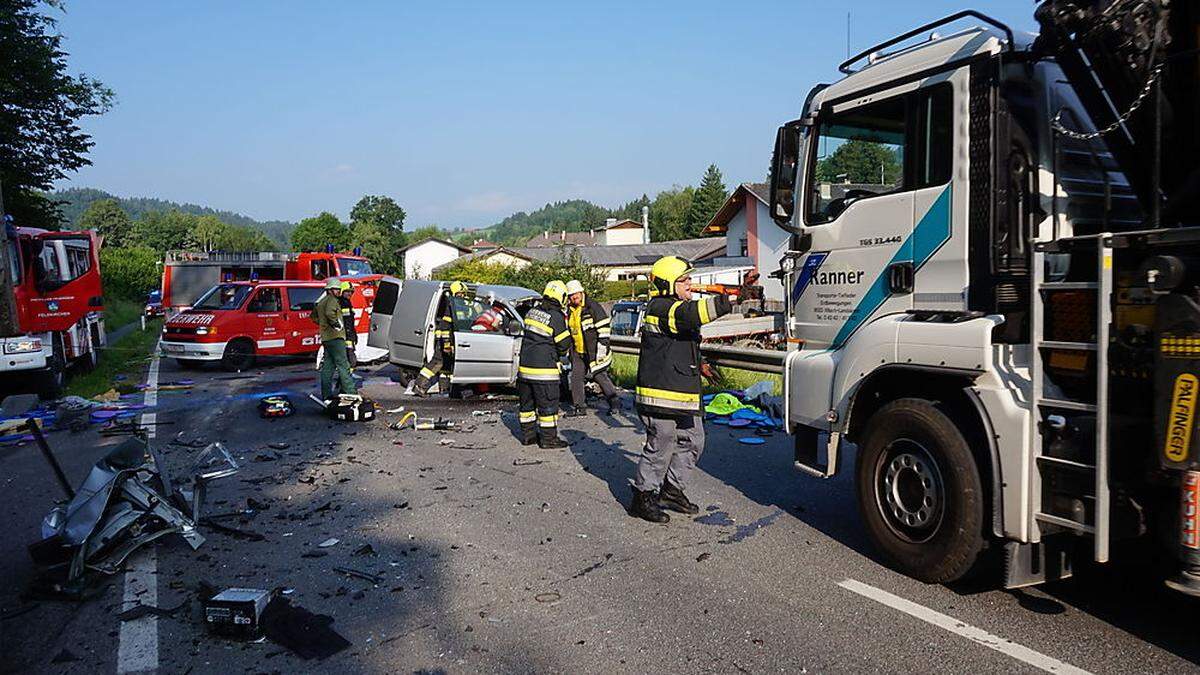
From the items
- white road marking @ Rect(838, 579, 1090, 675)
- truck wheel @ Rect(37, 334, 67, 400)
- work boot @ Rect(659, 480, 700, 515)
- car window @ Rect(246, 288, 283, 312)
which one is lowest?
white road marking @ Rect(838, 579, 1090, 675)

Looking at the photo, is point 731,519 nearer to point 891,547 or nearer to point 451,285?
point 891,547

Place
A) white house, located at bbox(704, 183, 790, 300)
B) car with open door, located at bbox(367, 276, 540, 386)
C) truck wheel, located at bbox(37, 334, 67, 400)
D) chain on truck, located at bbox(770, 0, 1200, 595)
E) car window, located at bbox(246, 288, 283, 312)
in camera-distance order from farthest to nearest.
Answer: white house, located at bbox(704, 183, 790, 300)
car window, located at bbox(246, 288, 283, 312)
truck wheel, located at bbox(37, 334, 67, 400)
car with open door, located at bbox(367, 276, 540, 386)
chain on truck, located at bbox(770, 0, 1200, 595)

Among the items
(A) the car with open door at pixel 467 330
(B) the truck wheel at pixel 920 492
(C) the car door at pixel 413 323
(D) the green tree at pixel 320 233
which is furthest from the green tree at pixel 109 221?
(B) the truck wheel at pixel 920 492

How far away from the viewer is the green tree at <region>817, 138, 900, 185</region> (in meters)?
5.41

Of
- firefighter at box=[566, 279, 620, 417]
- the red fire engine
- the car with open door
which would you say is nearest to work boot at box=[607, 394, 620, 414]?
firefighter at box=[566, 279, 620, 417]

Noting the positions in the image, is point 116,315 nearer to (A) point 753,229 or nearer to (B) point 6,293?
(B) point 6,293

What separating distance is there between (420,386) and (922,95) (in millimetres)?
9102

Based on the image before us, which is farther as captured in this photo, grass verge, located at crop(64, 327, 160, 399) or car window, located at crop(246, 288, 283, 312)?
car window, located at crop(246, 288, 283, 312)

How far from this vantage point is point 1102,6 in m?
4.12

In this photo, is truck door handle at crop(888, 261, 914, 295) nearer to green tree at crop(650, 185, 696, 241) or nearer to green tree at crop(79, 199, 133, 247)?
green tree at crop(650, 185, 696, 241)

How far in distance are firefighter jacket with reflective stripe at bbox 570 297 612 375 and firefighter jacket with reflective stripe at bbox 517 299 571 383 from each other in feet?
6.45

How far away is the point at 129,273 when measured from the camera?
5356 cm

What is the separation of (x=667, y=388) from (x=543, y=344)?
327 centimetres

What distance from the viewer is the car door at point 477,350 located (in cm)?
1252
